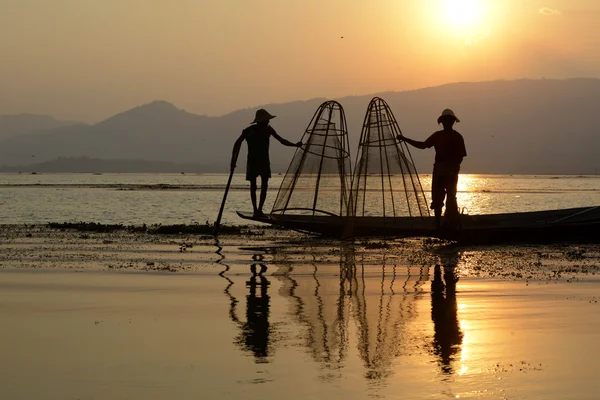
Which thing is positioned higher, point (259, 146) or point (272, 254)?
point (259, 146)

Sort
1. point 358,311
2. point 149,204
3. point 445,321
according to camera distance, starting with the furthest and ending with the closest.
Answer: point 149,204 < point 358,311 < point 445,321

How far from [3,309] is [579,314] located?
6.24 meters

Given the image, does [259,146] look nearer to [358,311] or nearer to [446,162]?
[446,162]

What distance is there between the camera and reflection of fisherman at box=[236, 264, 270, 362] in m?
8.24

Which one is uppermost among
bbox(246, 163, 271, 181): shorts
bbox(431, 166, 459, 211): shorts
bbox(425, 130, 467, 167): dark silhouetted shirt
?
bbox(425, 130, 467, 167): dark silhouetted shirt

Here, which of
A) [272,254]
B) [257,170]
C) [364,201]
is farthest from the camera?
[364,201]

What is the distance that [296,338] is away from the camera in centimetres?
873

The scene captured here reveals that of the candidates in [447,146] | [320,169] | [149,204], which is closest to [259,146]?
[320,169]

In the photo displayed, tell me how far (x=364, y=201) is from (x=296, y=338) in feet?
45.5

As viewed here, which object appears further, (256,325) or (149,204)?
(149,204)

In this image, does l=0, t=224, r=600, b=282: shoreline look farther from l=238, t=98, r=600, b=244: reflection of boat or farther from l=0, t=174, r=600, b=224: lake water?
l=0, t=174, r=600, b=224: lake water

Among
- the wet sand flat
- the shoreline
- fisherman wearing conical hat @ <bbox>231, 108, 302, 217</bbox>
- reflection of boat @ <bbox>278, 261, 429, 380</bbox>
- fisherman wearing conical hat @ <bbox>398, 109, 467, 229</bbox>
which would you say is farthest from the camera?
fisherman wearing conical hat @ <bbox>231, 108, 302, 217</bbox>

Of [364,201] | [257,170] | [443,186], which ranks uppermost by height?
[257,170]

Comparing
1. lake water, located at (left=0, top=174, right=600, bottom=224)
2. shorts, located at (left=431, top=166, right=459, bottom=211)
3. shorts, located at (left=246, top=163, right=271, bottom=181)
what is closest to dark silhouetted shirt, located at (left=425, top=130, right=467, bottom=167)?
shorts, located at (left=431, top=166, right=459, bottom=211)
